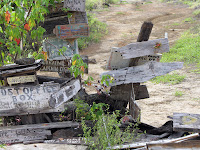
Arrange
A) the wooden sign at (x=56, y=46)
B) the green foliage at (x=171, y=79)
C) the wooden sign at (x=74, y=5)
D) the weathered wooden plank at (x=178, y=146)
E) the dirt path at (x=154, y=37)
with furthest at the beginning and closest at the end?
the green foliage at (x=171, y=79)
the dirt path at (x=154, y=37)
the wooden sign at (x=56, y=46)
the wooden sign at (x=74, y=5)
the weathered wooden plank at (x=178, y=146)

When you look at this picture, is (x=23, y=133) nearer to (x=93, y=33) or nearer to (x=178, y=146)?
(x=178, y=146)

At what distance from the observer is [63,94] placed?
418 cm

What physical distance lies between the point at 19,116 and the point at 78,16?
206 cm

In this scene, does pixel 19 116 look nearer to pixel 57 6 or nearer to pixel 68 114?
pixel 68 114

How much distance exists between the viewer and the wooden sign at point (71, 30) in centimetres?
503

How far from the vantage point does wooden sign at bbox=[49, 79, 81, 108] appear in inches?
160

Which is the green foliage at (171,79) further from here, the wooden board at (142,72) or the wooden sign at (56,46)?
the wooden sign at (56,46)

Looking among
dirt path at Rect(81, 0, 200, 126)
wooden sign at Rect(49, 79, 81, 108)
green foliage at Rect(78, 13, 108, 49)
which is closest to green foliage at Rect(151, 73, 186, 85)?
dirt path at Rect(81, 0, 200, 126)

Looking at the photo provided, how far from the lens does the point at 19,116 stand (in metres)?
4.46

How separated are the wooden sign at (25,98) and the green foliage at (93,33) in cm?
948

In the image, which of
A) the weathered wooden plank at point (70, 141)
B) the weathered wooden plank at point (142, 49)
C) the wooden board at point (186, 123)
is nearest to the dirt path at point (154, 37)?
the weathered wooden plank at point (142, 49)

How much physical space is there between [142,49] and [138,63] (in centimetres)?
37

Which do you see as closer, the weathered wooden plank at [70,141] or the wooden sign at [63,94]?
the weathered wooden plank at [70,141]

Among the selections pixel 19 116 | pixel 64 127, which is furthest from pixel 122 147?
pixel 19 116
